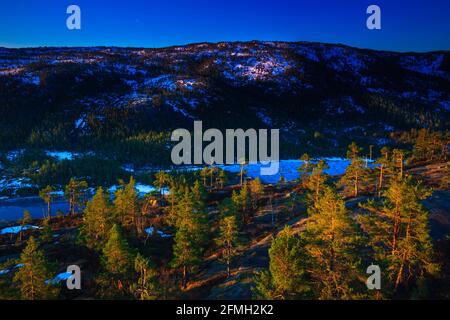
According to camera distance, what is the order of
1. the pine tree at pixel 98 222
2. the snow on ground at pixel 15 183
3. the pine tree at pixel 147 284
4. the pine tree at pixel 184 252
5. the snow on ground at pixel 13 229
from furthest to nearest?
the snow on ground at pixel 15 183 < the snow on ground at pixel 13 229 < the pine tree at pixel 98 222 < the pine tree at pixel 184 252 < the pine tree at pixel 147 284

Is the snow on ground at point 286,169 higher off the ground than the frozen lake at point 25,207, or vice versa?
the snow on ground at point 286,169

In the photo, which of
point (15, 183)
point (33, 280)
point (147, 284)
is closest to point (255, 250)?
point (147, 284)

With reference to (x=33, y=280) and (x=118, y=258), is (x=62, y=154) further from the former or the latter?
(x=33, y=280)

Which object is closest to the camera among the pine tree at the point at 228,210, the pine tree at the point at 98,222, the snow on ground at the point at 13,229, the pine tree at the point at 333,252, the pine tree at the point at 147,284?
the pine tree at the point at 333,252

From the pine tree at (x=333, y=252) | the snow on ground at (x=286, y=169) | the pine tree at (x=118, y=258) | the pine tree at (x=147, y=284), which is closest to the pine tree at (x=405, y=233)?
the pine tree at (x=333, y=252)

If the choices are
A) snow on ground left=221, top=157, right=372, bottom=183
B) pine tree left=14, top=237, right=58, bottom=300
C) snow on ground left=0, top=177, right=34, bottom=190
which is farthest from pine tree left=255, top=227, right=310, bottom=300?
snow on ground left=0, top=177, right=34, bottom=190

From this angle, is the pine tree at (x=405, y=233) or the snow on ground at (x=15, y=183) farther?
the snow on ground at (x=15, y=183)

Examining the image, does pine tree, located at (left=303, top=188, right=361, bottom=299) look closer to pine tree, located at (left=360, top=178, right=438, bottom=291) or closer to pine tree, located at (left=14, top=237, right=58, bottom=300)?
pine tree, located at (left=360, top=178, right=438, bottom=291)

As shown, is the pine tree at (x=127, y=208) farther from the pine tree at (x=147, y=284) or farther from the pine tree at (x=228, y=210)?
the pine tree at (x=147, y=284)

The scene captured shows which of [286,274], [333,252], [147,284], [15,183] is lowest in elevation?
[15,183]
